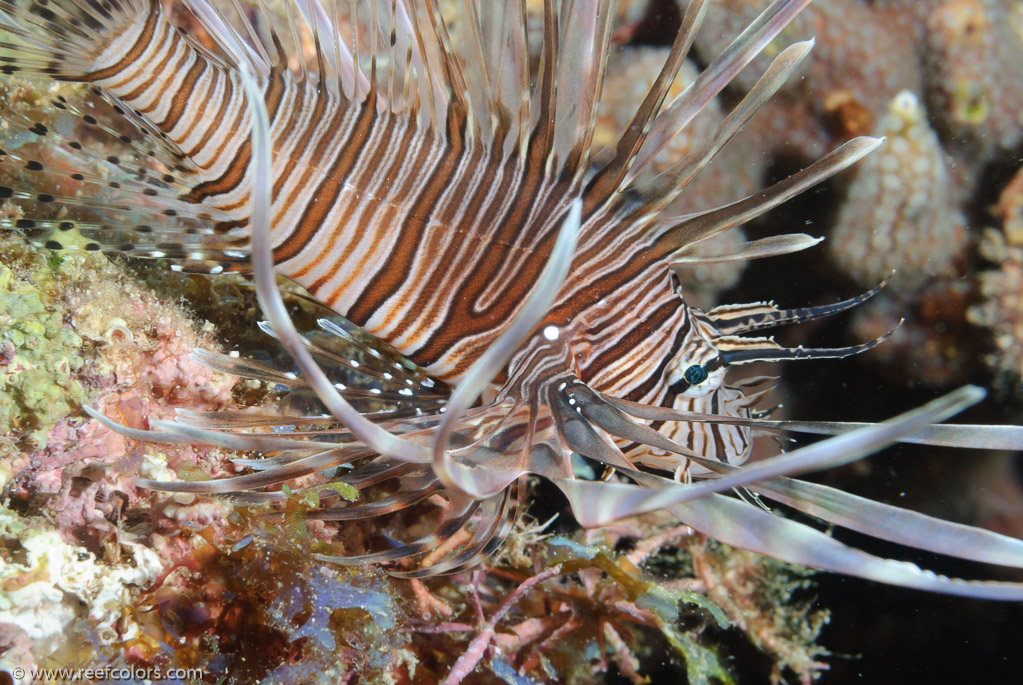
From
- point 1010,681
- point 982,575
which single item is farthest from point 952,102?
point 1010,681

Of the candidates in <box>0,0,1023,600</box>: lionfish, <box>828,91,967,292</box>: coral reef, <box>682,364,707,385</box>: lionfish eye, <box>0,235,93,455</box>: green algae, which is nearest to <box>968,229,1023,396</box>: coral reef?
<box>828,91,967,292</box>: coral reef

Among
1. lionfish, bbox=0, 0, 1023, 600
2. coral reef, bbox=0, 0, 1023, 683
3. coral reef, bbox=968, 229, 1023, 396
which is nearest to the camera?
coral reef, bbox=0, 0, 1023, 683

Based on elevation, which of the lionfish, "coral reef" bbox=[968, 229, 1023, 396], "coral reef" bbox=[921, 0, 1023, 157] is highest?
"coral reef" bbox=[921, 0, 1023, 157]

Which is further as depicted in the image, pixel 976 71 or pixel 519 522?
pixel 976 71

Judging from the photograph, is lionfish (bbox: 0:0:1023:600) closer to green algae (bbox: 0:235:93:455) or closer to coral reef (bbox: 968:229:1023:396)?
green algae (bbox: 0:235:93:455)

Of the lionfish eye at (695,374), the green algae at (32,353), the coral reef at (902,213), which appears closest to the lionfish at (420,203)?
the lionfish eye at (695,374)

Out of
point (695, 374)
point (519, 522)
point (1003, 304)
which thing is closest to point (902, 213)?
point (1003, 304)

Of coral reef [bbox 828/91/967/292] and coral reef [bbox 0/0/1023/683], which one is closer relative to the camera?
coral reef [bbox 0/0/1023/683]

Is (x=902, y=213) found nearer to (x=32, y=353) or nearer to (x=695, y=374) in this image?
(x=695, y=374)
